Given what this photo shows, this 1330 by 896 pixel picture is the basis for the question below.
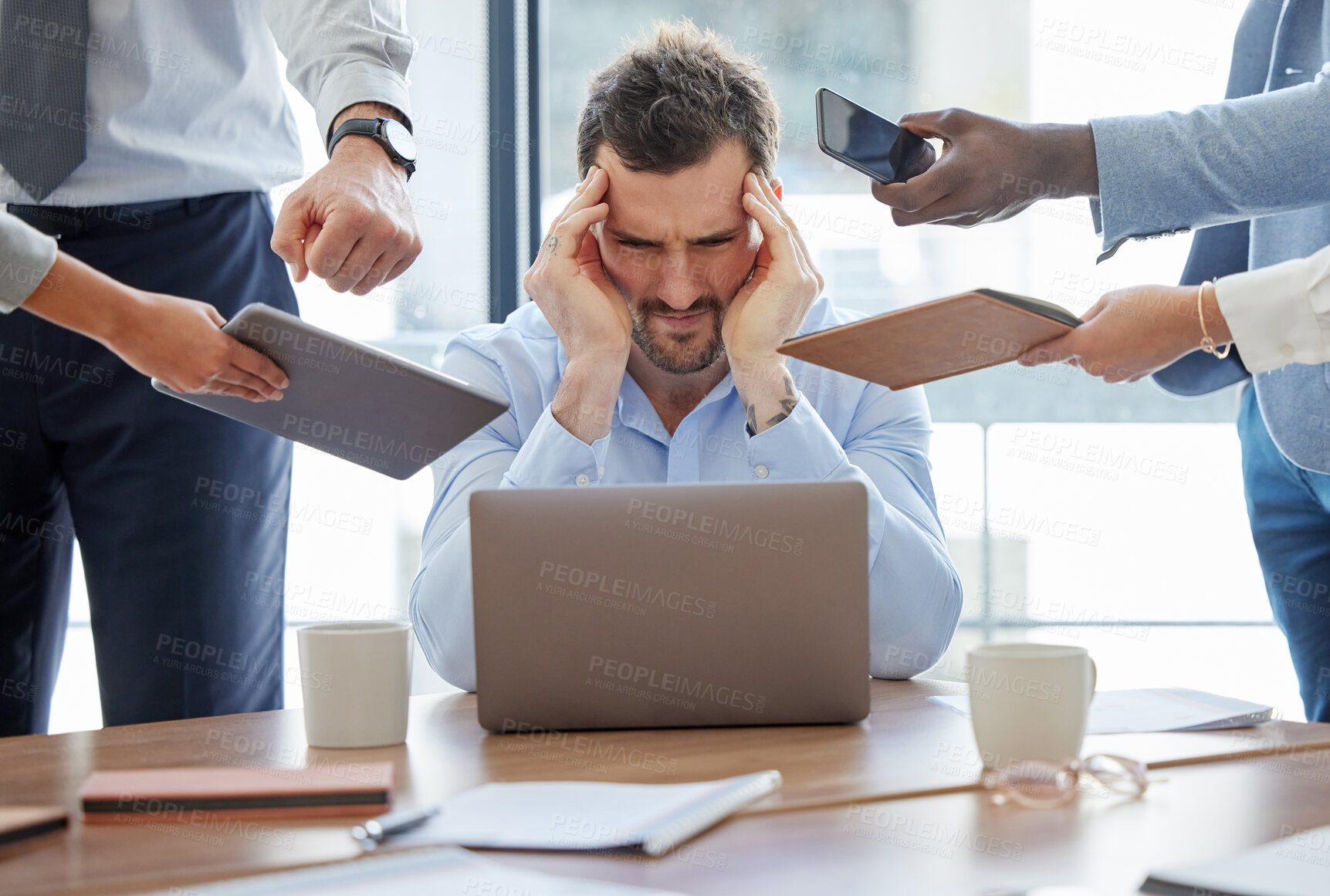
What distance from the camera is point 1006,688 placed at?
879 mm

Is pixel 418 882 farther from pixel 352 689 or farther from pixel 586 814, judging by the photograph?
pixel 352 689

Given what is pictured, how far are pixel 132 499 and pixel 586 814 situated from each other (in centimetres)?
98

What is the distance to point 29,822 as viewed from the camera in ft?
2.33

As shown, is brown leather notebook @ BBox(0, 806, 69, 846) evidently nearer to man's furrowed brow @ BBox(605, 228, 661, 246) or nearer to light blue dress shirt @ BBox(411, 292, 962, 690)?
light blue dress shirt @ BBox(411, 292, 962, 690)

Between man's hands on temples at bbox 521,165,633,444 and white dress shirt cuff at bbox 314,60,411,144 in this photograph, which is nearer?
white dress shirt cuff at bbox 314,60,411,144

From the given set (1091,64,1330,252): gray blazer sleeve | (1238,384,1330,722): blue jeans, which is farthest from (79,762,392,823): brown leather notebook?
(1238,384,1330,722): blue jeans

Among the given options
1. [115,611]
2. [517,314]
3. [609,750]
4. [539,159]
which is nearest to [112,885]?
[609,750]

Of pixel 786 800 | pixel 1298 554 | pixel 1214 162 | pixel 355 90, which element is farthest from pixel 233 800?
pixel 1298 554

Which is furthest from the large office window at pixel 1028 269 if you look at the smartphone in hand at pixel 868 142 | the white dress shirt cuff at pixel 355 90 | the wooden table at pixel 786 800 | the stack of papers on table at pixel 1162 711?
the wooden table at pixel 786 800

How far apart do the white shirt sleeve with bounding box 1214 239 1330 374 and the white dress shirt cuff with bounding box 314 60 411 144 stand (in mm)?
1065

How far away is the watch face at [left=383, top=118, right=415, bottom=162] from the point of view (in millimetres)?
1418

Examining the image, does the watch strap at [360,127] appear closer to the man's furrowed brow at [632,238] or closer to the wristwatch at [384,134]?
the wristwatch at [384,134]

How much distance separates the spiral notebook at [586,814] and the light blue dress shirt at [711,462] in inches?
19.7

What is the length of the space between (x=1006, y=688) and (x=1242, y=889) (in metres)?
0.32
